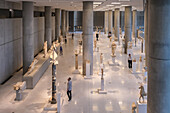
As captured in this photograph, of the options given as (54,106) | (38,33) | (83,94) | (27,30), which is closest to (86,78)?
(83,94)

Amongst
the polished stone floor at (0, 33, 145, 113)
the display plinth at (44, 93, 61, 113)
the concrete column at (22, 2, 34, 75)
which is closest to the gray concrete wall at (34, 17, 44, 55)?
the concrete column at (22, 2, 34, 75)

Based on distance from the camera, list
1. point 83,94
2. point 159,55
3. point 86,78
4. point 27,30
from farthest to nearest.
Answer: point 27,30 → point 86,78 → point 83,94 → point 159,55

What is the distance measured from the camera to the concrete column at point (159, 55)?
22.8ft

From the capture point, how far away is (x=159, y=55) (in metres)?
7.10

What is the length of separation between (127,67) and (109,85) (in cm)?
611

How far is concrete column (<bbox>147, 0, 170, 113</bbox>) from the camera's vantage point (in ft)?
22.8

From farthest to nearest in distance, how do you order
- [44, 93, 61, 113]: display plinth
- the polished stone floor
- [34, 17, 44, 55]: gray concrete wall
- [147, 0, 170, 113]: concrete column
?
[34, 17, 44, 55]: gray concrete wall, the polished stone floor, [44, 93, 61, 113]: display plinth, [147, 0, 170, 113]: concrete column

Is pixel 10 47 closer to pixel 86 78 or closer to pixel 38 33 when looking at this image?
pixel 86 78

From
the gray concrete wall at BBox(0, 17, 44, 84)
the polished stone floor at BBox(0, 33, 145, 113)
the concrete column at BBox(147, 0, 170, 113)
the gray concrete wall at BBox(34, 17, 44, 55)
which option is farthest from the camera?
the gray concrete wall at BBox(34, 17, 44, 55)

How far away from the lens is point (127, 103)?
43.4 feet

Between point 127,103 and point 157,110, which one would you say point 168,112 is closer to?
point 157,110

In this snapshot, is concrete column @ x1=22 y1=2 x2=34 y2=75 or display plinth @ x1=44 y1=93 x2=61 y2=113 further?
concrete column @ x1=22 y1=2 x2=34 y2=75

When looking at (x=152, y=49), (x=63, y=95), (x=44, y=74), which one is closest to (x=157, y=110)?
(x=152, y=49)

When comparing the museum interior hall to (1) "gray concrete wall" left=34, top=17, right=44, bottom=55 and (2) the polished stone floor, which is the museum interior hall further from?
(1) "gray concrete wall" left=34, top=17, right=44, bottom=55
